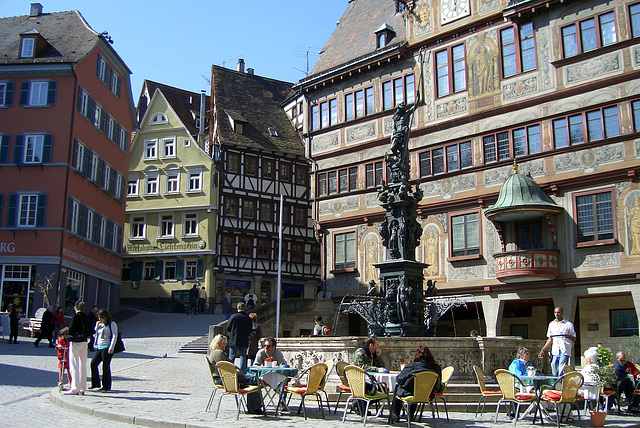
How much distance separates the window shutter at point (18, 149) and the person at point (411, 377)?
27262 millimetres

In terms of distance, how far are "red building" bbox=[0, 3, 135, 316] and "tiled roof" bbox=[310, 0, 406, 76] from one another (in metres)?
11.3

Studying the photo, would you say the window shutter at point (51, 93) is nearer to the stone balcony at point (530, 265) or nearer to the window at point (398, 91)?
the window at point (398, 91)

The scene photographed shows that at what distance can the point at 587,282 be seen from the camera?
24531mm

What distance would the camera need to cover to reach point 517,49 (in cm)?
2725

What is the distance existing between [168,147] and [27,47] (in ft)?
47.2

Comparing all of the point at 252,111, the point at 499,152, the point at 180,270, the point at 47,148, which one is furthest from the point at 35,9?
the point at 499,152

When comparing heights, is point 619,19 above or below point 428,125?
above

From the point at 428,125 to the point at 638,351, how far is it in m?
12.1

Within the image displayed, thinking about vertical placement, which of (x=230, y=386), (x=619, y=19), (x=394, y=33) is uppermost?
(x=394, y=33)

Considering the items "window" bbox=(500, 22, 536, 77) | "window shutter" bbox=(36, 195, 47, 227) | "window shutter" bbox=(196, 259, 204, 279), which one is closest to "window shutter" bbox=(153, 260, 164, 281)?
"window shutter" bbox=(196, 259, 204, 279)

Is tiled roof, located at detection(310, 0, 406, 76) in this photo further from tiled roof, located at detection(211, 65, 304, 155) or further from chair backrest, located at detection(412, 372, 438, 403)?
chair backrest, located at detection(412, 372, 438, 403)

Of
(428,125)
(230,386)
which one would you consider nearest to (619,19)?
(428,125)

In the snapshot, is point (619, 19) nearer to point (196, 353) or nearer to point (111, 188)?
point (196, 353)

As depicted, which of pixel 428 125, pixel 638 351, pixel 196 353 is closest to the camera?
pixel 638 351
